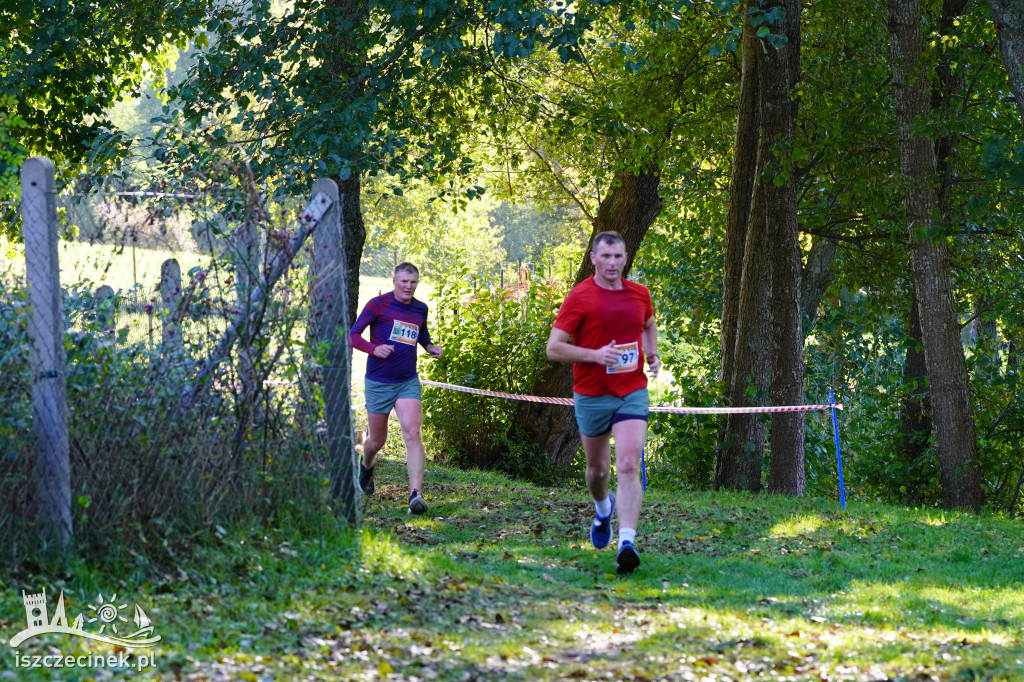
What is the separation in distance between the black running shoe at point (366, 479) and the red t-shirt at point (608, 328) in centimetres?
368

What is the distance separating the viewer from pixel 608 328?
266 inches

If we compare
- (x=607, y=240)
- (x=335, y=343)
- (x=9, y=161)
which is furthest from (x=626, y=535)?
(x=9, y=161)

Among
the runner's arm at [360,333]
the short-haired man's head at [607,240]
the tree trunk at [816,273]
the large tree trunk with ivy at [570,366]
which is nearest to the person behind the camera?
the short-haired man's head at [607,240]

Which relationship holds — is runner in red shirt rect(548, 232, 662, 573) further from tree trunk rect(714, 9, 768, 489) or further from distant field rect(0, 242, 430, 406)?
tree trunk rect(714, 9, 768, 489)

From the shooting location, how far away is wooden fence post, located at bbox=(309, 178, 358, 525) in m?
6.84

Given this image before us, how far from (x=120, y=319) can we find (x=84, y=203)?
786 mm

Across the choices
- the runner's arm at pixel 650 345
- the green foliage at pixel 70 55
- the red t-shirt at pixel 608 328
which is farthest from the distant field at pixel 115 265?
the green foliage at pixel 70 55

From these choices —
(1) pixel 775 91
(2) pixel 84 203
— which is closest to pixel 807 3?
(1) pixel 775 91

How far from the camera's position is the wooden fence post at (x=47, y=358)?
17.3 ft

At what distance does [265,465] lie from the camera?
627 cm

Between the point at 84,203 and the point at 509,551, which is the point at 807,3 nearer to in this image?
the point at 509,551

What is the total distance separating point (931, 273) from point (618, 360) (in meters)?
6.40

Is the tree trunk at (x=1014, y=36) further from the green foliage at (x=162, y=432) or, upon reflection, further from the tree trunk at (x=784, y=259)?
the green foliage at (x=162, y=432)

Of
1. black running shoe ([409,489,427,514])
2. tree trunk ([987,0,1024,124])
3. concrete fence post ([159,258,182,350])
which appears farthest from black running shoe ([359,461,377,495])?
tree trunk ([987,0,1024,124])
